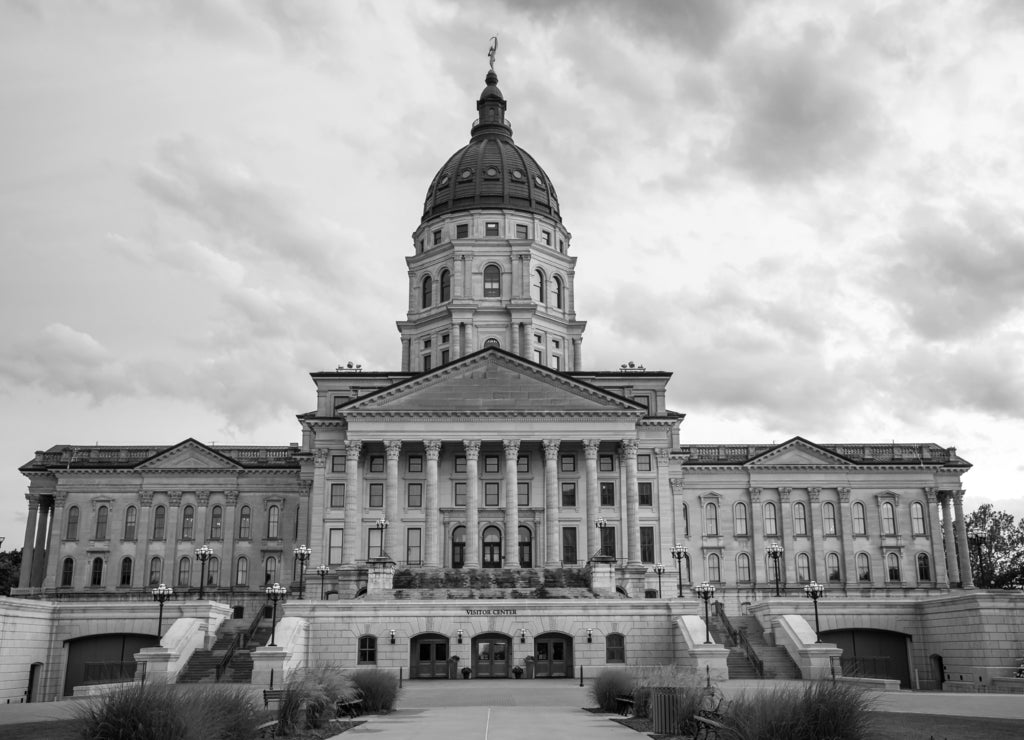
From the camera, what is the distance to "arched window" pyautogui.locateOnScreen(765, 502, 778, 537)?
82.6m

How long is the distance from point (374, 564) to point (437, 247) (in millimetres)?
Result: 35582

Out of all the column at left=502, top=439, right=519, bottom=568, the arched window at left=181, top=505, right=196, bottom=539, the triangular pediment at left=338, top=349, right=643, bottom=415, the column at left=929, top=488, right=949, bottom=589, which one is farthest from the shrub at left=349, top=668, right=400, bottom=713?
the column at left=929, top=488, right=949, bottom=589

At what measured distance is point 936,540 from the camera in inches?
3260

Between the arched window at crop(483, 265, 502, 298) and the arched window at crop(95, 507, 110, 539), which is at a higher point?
the arched window at crop(483, 265, 502, 298)

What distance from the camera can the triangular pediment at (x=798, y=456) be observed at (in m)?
83.5

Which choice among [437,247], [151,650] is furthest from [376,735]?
[437,247]

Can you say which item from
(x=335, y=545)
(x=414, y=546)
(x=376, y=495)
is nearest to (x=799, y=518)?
(x=414, y=546)

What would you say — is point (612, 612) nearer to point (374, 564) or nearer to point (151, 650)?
point (374, 564)

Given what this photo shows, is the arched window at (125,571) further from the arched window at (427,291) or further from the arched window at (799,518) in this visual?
the arched window at (799,518)

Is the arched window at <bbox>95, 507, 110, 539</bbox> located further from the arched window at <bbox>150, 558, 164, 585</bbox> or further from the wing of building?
the arched window at <bbox>150, 558, 164, 585</bbox>

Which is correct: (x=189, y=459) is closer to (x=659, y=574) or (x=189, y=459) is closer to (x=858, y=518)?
(x=659, y=574)

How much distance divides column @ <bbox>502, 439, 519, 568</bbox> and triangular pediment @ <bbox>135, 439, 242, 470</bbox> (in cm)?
2436

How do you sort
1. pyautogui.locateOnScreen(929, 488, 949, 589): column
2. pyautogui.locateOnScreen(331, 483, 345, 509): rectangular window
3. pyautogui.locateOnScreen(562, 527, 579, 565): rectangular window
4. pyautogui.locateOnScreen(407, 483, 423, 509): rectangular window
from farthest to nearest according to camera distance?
pyautogui.locateOnScreen(929, 488, 949, 589): column < pyautogui.locateOnScreen(331, 483, 345, 509): rectangular window < pyautogui.locateOnScreen(407, 483, 423, 509): rectangular window < pyautogui.locateOnScreen(562, 527, 579, 565): rectangular window

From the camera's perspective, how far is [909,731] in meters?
23.9
